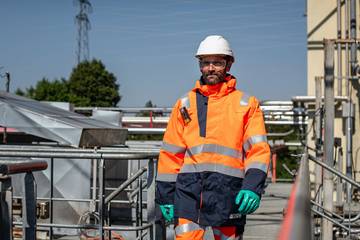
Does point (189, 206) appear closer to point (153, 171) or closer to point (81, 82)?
point (153, 171)

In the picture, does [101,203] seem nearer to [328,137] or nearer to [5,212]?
[5,212]

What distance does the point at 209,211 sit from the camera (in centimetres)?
356

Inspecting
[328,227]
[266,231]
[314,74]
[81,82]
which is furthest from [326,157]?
[81,82]

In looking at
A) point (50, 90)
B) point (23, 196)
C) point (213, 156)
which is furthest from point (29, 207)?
point (50, 90)

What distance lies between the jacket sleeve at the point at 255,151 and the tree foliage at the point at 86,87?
49.6 metres

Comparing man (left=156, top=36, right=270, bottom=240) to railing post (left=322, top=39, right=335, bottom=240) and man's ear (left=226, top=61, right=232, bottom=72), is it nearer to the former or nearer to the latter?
man's ear (left=226, top=61, right=232, bottom=72)

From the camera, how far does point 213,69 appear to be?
3.79 meters

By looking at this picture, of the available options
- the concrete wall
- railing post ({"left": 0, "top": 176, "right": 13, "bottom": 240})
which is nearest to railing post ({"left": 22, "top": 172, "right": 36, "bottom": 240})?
railing post ({"left": 0, "top": 176, "right": 13, "bottom": 240})

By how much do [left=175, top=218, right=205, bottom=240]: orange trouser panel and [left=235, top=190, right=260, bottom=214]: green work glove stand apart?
0.28m

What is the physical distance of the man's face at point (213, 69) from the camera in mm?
3781

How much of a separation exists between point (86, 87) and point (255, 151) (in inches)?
2032

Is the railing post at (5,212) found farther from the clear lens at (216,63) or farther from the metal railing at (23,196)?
the clear lens at (216,63)

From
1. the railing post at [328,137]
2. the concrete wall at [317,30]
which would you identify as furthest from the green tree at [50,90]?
the railing post at [328,137]

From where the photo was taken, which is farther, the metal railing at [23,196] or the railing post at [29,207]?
the railing post at [29,207]
